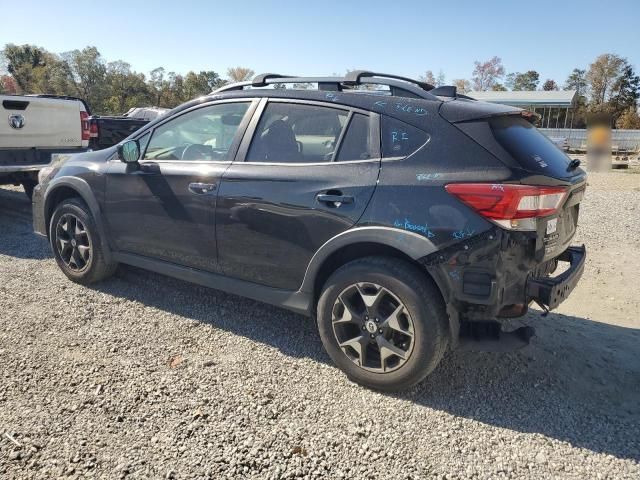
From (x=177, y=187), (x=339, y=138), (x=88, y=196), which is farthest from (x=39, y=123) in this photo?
(x=339, y=138)

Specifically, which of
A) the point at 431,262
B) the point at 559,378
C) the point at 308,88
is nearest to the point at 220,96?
the point at 308,88

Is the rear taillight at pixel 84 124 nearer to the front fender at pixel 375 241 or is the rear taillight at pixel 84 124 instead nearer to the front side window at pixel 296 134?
the front side window at pixel 296 134

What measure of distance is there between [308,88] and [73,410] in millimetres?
→ 2561

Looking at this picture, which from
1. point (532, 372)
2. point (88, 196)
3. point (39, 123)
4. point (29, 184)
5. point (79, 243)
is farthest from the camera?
point (29, 184)

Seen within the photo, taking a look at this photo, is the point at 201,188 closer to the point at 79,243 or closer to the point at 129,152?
the point at 129,152

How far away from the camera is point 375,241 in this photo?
2.90m

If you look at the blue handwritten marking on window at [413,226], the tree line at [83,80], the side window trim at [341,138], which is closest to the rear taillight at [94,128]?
the side window trim at [341,138]

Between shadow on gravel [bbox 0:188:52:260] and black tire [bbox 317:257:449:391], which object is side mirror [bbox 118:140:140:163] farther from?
shadow on gravel [bbox 0:188:52:260]

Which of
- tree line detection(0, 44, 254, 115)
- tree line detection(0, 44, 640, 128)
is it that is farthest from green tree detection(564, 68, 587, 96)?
tree line detection(0, 44, 254, 115)

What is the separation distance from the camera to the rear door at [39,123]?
22.9 ft

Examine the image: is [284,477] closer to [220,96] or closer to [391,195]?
[391,195]

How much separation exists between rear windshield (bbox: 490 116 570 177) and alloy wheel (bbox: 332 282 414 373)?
106 cm

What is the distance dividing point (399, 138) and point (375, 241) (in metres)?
0.65

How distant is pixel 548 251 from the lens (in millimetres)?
2832
